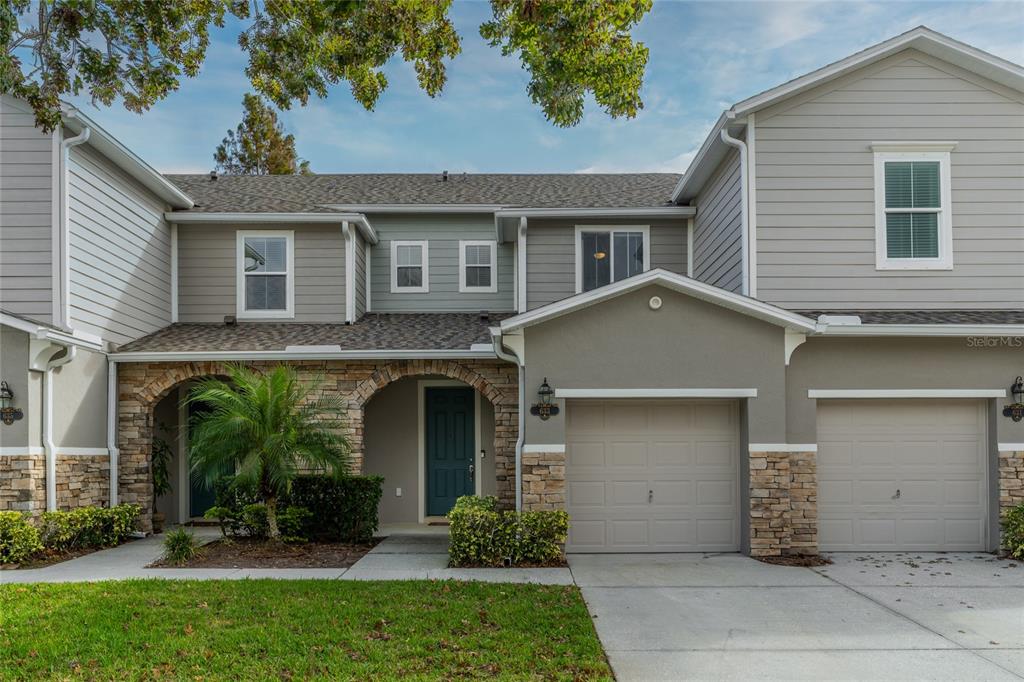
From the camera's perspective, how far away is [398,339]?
1227cm

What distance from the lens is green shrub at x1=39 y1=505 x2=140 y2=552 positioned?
32.1 feet

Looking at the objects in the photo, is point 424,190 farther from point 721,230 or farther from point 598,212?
point 721,230

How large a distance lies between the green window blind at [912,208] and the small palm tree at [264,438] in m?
7.81

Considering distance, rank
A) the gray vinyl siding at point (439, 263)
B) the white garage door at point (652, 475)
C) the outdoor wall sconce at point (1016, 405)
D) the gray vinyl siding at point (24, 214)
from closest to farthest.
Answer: the outdoor wall sconce at point (1016, 405), the white garage door at point (652, 475), the gray vinyl siding at point (24, 214), the gray vinyl siding at point (439, 263)

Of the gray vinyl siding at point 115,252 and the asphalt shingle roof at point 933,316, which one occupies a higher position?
the gray vinyl siding at point 115,252

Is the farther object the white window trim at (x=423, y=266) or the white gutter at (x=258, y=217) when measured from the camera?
the white window trim at (x=423, y=266)

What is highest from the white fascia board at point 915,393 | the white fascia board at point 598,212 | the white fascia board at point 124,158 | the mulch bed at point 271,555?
the white fascia board at point 124,158

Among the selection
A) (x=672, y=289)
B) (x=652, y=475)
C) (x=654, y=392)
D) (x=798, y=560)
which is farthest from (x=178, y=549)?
(x=798, y=560)

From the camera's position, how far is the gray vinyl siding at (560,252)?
13.6m

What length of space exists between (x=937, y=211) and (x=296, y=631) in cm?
932

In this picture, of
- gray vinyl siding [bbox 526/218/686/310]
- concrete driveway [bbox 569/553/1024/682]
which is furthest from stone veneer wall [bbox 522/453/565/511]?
gray vinyl siding [bbox 526/218/686/310]

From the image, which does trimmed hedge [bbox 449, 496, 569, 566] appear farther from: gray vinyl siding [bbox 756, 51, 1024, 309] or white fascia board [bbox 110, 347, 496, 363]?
gray vinyl siding [bbox 756, 51, 1024, 309]

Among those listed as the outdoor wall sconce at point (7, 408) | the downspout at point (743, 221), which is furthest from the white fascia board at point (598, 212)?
the outdoor wall sconce at point (7, 408)

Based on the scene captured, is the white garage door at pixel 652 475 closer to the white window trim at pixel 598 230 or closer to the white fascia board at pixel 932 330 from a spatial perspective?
the white fascia board at pixel 932 330
